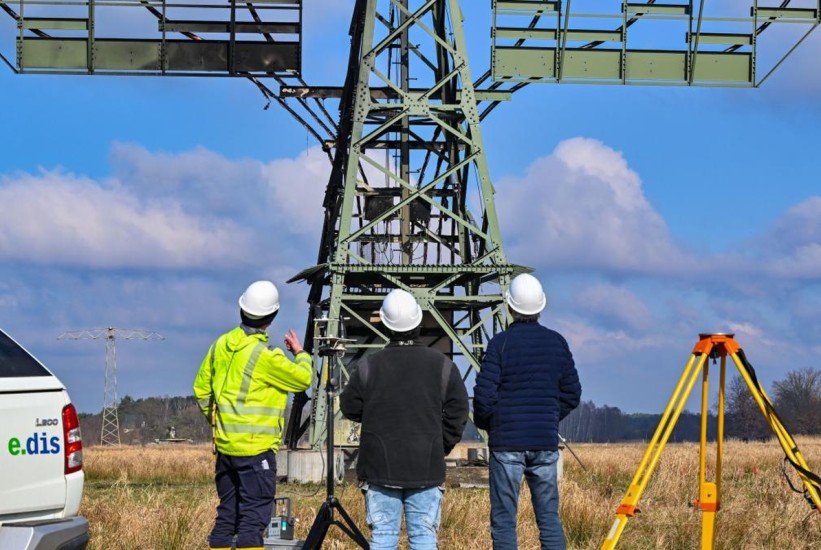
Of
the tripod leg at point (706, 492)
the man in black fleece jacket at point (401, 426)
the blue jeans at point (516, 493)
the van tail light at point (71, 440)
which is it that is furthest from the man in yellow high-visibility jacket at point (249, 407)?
the tripod leg at point (706, 492)

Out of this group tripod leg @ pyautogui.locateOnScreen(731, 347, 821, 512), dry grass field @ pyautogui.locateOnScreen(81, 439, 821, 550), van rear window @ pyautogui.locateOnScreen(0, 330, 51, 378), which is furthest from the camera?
dry grass field @ pyautogui.locateOnScreen(81, 439, 821, 550)

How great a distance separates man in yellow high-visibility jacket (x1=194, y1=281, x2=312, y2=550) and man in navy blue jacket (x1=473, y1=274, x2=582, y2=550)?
1275 millimetres

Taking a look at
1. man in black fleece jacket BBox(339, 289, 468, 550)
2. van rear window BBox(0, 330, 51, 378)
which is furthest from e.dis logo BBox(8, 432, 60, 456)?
man in black fleece jacket BBox(339, 289, 468, 550)

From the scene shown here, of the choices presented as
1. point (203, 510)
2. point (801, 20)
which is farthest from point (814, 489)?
point (801, 20)

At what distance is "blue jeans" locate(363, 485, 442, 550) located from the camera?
791 centimetres

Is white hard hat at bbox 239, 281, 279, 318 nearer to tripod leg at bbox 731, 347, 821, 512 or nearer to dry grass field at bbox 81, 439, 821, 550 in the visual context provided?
dry grass field at bbox 81, 439, 821, 550

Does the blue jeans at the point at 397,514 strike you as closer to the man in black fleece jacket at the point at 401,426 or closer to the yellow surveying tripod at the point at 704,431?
the man in black fleece jacket at the point at 401,426

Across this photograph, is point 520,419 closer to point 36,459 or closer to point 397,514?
point 397,514

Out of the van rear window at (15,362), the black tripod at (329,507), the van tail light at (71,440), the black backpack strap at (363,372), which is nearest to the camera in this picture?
the van rear window at (15,362)

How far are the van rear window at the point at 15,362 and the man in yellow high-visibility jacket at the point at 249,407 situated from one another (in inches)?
69.5

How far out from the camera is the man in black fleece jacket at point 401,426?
308 inches

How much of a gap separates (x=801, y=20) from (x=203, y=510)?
15274 mm

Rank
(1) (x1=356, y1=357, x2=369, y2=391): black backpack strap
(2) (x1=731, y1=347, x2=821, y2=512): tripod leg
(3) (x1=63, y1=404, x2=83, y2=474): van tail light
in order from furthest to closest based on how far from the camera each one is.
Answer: (2) (x1=731, y1=347, x2=821, y2=512): tripod leg
(1) (x1=356, y1=357, x2=369, y2=391): black backpack strap
(3) (x1=63, y1=404, x2=83, y2=474): van tail light

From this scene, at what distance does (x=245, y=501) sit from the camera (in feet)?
29.2
